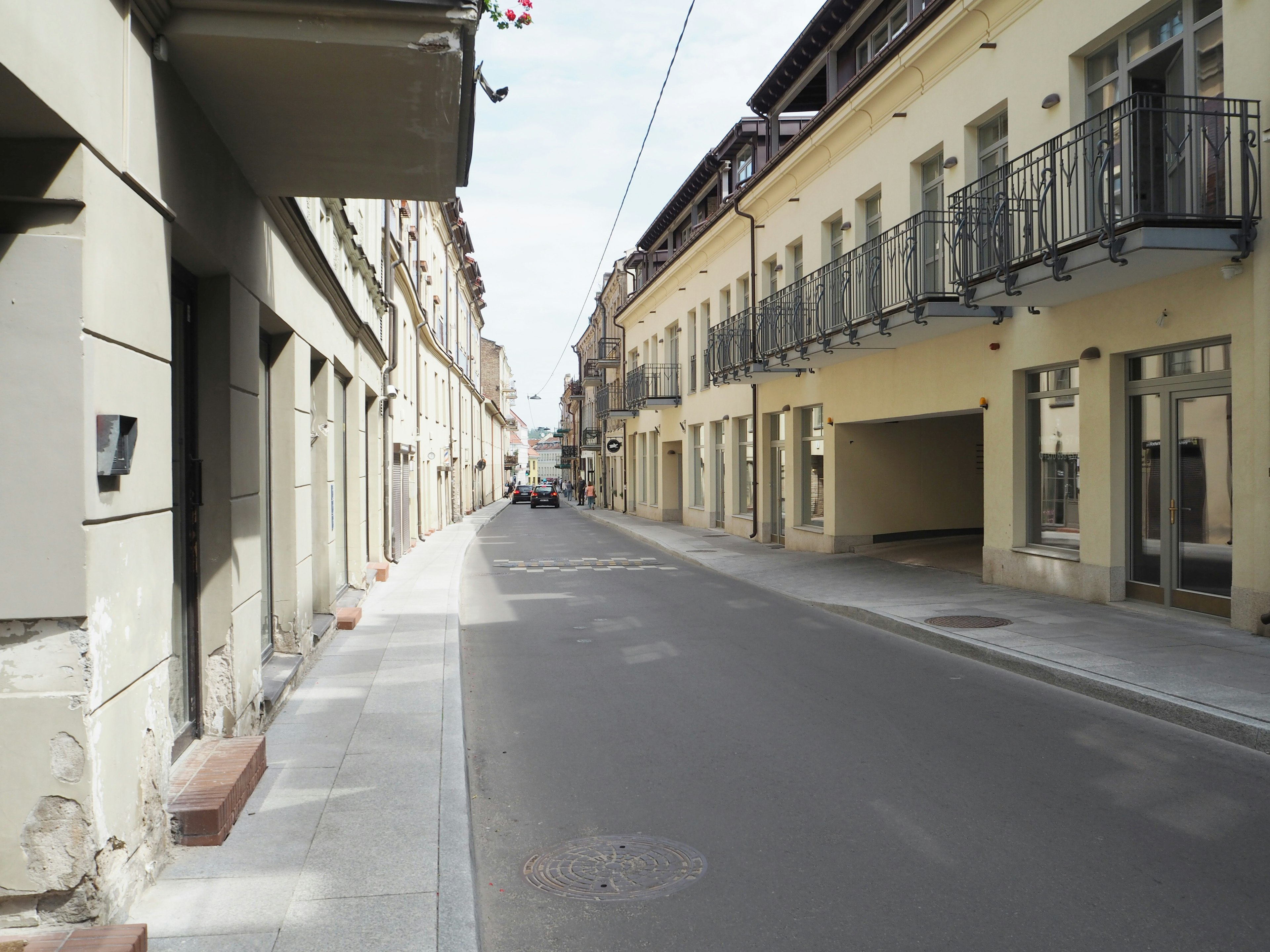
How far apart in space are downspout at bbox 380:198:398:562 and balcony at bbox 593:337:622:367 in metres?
26.5

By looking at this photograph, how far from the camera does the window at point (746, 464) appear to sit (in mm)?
23047

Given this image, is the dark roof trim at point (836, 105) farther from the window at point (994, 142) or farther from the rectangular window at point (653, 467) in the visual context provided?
the rectangular window at point (653, 467)

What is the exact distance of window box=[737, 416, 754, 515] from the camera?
23.0 metres

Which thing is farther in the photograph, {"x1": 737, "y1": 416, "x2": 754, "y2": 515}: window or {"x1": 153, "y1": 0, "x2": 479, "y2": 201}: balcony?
{"x1": 737, "y1": 416, "x2": 754, "y2": 515}: window

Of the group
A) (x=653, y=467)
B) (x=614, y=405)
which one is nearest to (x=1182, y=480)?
(x=653, y=467)

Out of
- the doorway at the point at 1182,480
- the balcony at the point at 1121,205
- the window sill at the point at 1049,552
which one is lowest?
the window sill at the point at 1049,552

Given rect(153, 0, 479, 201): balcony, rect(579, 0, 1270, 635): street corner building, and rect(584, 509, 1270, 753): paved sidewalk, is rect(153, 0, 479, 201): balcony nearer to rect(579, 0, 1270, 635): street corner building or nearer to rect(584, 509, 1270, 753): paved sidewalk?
rect(584, 509, 1270, 753): paved sidewalk

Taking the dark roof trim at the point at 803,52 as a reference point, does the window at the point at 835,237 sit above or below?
below

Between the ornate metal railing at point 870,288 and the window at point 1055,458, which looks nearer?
the window at point 1055,458

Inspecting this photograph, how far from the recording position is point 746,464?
2386 centimetres

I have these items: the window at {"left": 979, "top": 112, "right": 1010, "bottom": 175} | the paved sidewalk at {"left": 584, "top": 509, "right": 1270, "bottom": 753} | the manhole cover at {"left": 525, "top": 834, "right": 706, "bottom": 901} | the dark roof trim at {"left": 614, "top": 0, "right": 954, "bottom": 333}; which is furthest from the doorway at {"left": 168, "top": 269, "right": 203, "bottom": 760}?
the dark roof trim at {"left": 614, "top": 0, "right": 954, "bottom": 333}

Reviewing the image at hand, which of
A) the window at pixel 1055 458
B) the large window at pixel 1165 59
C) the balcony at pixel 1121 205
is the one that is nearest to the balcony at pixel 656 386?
the window at pixel 1055 458

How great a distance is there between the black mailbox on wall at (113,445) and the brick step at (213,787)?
1.59 m

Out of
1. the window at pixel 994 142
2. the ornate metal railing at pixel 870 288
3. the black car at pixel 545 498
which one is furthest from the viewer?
the black car at pixel 545 498
